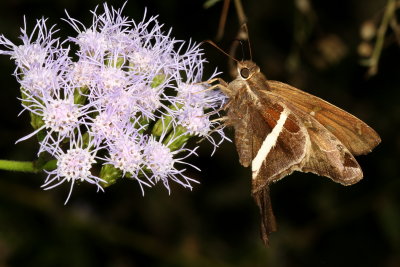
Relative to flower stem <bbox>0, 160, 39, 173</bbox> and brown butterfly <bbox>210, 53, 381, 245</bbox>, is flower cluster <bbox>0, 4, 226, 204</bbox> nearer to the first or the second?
flower stem <bbox>0, 160, 39, 173</bbox>

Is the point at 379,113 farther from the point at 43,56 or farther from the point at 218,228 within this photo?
the point at 43,56

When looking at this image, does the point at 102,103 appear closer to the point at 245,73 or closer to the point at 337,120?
the point at 245,73

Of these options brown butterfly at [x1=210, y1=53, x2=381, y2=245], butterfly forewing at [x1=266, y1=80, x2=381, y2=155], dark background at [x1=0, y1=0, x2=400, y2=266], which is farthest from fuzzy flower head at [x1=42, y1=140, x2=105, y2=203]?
dark background at [x1=0, y1=0, x2=400, y2=266]

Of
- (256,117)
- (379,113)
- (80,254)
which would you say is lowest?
(80,254)

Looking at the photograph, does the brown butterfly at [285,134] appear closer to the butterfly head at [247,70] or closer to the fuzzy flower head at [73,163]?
the butterfly head at [247,70]

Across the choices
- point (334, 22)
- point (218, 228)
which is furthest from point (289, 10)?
point (218, 228)

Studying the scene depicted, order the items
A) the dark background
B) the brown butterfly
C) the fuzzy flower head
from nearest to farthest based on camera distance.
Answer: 1. the fuzzy flower head
2. the brown butterfly
3. the dark background
